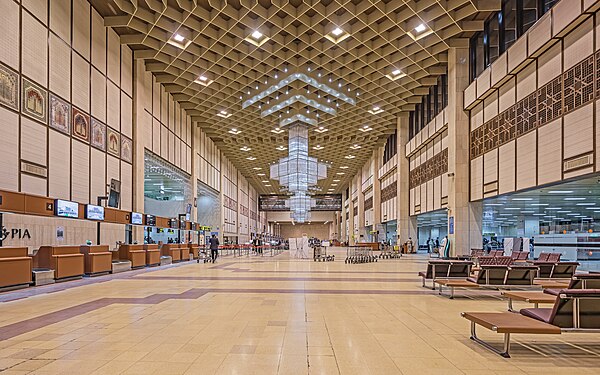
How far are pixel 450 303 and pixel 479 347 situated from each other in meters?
3.68

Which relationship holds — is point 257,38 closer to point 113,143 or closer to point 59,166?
point 113,143

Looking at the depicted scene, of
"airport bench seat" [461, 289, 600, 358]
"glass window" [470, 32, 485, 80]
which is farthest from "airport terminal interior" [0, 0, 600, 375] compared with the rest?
"glass window" [470, 32, 485, 80]

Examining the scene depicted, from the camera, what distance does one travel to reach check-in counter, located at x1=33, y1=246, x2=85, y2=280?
502 inches

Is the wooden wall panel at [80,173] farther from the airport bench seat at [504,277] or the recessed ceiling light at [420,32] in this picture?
the recessed ceiling light at [420,32]

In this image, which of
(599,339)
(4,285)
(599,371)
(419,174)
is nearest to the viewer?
(599,371)

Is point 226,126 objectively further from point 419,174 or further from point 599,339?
point 599,339

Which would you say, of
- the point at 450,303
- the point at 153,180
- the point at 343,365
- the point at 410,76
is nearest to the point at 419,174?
the point at 410,76

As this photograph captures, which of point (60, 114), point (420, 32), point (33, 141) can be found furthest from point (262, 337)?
point (420, 32)

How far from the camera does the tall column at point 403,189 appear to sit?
33719 mm

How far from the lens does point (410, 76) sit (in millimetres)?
25078

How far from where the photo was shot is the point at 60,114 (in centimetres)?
1572

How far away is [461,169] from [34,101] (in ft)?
59.3

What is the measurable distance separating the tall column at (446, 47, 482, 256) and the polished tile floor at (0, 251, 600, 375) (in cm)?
1213

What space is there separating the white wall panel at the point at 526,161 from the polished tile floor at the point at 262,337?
7611mm
